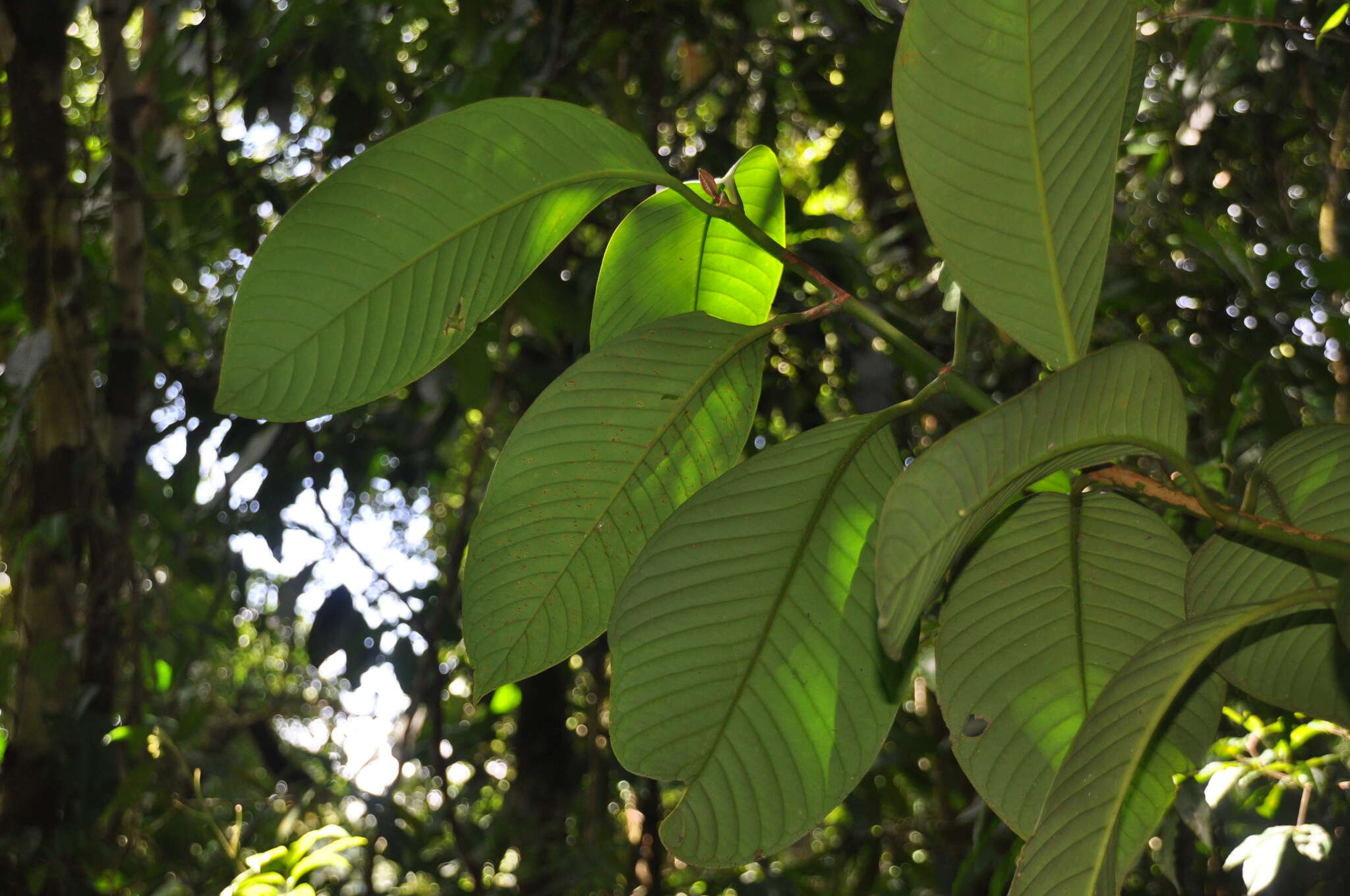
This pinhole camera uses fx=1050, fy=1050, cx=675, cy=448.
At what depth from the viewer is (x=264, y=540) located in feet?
5.77

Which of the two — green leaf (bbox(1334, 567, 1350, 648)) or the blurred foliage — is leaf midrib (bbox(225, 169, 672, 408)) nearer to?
green leaf (bbox(1334, 567, 1350, 648))

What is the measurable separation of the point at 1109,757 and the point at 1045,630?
9 cm

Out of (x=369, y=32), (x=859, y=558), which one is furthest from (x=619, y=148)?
(x=369, y=32)

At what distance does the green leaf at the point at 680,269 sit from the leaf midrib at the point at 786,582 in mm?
114

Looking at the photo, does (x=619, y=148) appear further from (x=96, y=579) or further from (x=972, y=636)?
(x=96, y=579)

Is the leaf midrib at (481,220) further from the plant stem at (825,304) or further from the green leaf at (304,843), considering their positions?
the green leaf at (304,843)

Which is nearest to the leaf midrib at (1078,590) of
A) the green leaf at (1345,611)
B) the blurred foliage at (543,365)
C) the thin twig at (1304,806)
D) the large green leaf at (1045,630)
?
the large green leaf at (1045,630)

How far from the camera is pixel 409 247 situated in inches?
15.2

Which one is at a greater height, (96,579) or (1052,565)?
(96,579)

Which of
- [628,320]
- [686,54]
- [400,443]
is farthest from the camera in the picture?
[686,54]

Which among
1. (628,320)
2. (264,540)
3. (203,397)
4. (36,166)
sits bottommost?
(628,320)

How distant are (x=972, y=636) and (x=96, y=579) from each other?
158 centimetres

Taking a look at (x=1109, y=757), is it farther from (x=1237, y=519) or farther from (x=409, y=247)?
(x=409, y=247)

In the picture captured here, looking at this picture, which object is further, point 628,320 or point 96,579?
point 96,579
